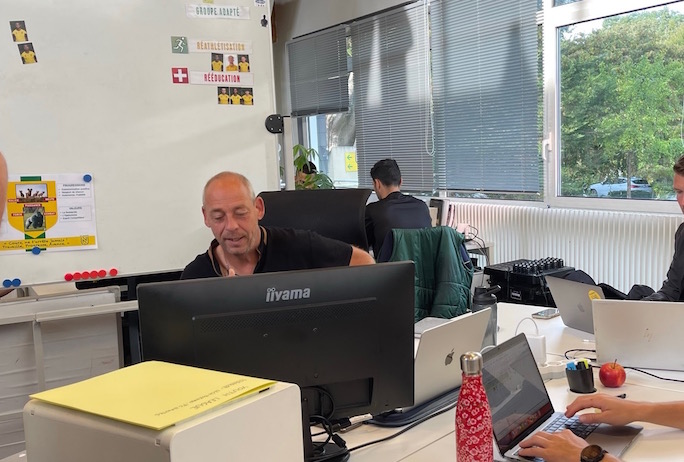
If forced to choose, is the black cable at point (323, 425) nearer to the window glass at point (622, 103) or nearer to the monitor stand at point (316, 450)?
the monitor stand at point (316, 450)

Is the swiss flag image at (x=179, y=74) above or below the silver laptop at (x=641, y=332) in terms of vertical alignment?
above

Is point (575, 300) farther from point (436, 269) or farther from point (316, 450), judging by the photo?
point (316, 450)

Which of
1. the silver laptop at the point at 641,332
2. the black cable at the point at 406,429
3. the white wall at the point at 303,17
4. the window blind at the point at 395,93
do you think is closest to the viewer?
the black cable at the point at 406,429

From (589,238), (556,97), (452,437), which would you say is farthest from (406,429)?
(556,97)

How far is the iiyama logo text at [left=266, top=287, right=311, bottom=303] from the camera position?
1.36 metres

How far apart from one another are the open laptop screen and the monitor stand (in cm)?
36

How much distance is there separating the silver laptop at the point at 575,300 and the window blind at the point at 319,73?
4.24m

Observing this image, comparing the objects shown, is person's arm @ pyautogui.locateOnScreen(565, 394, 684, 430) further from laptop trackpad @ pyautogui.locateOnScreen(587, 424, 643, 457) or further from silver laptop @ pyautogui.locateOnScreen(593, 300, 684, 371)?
silver laptop @ pyautogui.locateOnScreen(593, 300, 684, 371)

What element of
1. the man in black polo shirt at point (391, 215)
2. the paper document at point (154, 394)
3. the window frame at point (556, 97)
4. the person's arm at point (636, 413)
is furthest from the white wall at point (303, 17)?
the paper document at point (154, 394)

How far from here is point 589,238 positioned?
426cm

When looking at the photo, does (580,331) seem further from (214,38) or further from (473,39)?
(473,39)

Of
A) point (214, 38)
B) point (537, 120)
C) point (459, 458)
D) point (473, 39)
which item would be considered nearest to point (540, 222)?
point (537, 120)

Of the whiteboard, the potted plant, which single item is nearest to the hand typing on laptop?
the whiteboard

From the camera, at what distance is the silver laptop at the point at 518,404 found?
1.36 meters
